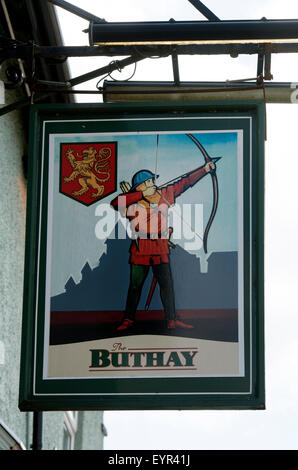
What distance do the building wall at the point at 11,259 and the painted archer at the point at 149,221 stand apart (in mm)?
2463

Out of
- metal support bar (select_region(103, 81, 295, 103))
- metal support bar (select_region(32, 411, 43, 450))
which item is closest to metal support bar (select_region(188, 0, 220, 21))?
metal support bar (select_region(103, 81, 295, 103))

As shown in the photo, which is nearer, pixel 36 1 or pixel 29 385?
pixel 29 385

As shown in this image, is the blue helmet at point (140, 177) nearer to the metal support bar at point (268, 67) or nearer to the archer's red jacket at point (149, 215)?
the archer's red jacket at point (149, 215)

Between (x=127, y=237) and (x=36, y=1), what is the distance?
278cm

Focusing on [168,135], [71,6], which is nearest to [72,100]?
[71,6]

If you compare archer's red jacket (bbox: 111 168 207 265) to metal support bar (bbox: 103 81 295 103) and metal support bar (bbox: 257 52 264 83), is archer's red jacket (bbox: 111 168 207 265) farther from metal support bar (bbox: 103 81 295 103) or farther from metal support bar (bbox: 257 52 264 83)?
metal support bar (bbox: 257 52 264 83)

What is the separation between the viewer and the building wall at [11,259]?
9.84 metres

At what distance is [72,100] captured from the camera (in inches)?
444

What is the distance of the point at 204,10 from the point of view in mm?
7961

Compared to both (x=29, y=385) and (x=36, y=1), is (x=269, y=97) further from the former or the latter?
(x=29, y=385)

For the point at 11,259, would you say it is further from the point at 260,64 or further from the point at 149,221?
the point at 260,64

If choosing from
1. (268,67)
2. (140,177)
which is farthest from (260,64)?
(140,177)

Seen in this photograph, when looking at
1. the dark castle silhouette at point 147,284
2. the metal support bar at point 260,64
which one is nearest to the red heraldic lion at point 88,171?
the dark castle silhouette at point 147,284

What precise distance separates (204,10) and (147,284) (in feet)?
6.56
